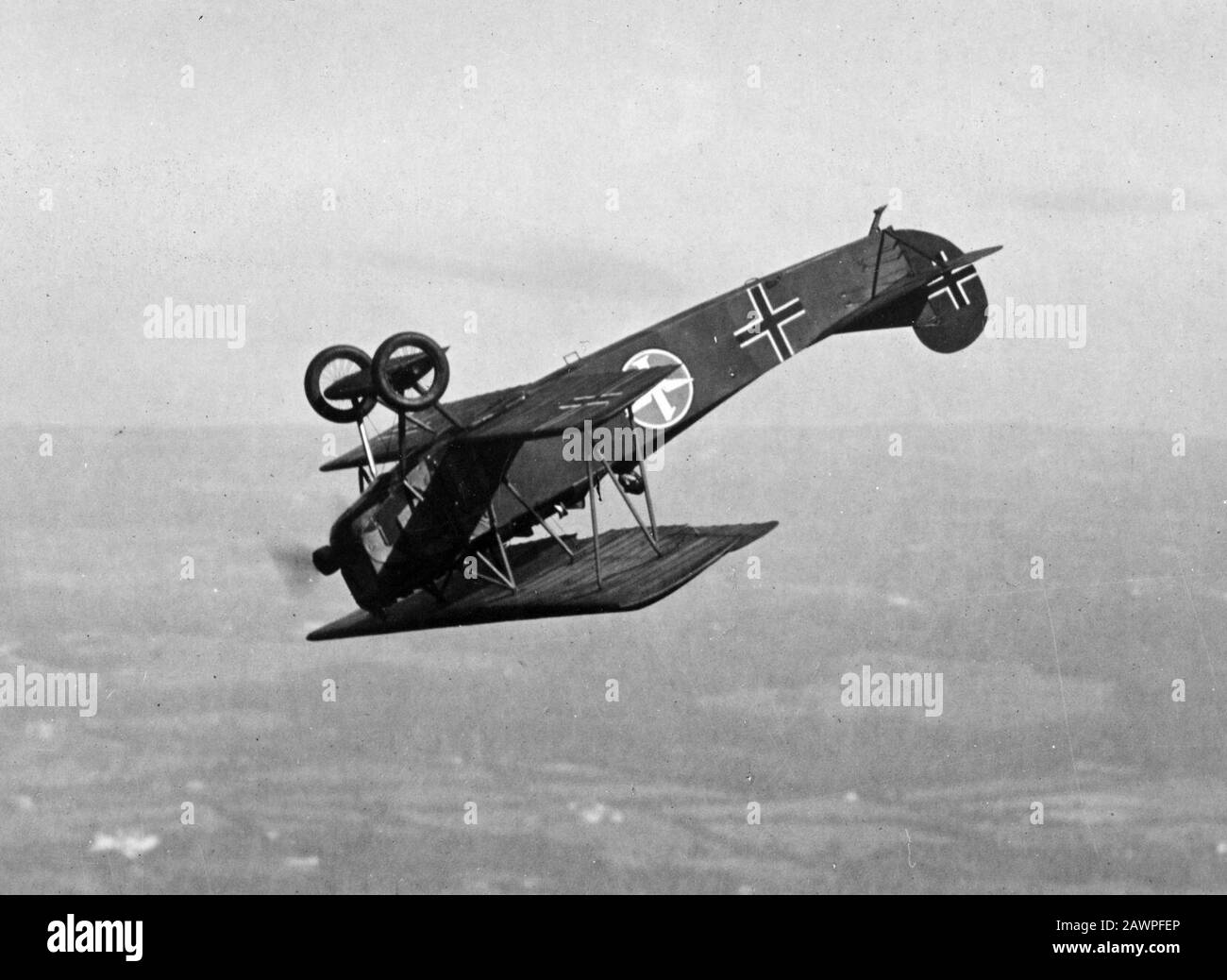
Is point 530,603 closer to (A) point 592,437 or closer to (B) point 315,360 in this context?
(A) point 592,437

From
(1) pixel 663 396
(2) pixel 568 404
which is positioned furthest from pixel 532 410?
(1) pixel 663 396

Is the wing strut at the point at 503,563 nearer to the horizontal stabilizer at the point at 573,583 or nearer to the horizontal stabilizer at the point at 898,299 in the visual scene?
the horizontal stabilizer at the point at 573,583

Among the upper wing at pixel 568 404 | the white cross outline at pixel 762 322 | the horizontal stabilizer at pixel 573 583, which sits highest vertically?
the white cross outline at pixel 762 322

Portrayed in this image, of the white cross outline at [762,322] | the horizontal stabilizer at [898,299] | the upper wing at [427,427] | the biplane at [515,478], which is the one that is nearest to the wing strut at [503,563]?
the biplane at [515,478]

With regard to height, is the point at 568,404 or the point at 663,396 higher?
the point at 663,396

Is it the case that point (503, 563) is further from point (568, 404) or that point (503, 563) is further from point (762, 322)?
point (762, 322)

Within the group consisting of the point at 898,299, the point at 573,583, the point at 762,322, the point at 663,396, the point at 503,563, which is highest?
the point at 898,299
